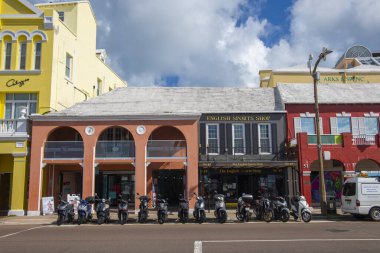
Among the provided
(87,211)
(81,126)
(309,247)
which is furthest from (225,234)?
(81,126)

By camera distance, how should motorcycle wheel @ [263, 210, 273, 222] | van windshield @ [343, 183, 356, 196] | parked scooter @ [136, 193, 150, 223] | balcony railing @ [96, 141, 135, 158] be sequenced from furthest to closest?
→ balcony railing @ [96, 141, 135, 158]
van windshield @ [343, 183, 356, 196]
parked scooter @ [136, 193, 150, 223]
motorcycle wheel @ [263, 210, 273, 222]

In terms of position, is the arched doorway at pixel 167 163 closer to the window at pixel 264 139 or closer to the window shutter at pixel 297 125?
the window at pixel 264 139

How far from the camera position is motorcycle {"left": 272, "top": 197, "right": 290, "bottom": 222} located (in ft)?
58.9

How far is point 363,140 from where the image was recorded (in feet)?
85.7

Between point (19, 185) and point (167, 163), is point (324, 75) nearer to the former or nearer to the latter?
point (167, 163)

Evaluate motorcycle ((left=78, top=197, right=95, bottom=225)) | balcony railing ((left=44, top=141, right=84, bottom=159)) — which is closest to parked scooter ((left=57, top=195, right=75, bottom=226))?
motorcycle ((left=78, top=197, right=95, bottom=225))

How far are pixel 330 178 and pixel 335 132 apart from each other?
3566 millimetres

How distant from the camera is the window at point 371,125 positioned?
89.7ft

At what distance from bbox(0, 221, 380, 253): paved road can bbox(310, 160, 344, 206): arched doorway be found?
1281 cm

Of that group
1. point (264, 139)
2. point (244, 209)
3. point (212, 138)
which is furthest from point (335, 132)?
point (244, 209)

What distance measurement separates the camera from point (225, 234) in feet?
44.8

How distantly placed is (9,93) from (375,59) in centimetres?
4434

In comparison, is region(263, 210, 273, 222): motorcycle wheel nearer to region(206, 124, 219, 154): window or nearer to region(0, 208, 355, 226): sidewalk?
region(0, 208, 355, 226): sidewalk

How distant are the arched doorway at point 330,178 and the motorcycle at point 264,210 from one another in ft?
35.1
